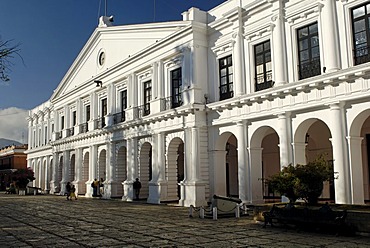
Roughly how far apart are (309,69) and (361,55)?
2.06 meters

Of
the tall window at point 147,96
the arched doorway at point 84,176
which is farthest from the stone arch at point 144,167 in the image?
the arched doorway at point 84,176

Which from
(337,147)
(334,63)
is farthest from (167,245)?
(334,63)

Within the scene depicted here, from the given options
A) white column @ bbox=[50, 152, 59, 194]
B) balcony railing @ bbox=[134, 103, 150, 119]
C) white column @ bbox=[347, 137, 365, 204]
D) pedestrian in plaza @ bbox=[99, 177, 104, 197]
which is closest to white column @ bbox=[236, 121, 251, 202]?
white column @ bbox=[347, 137, 365, 204]

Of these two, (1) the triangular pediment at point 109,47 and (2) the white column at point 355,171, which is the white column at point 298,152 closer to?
(2) the white column at point 355,171

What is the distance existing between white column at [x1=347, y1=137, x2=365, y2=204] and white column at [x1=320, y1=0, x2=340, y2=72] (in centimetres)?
258

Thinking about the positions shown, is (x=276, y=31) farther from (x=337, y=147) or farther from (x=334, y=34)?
(x=337, y=147)

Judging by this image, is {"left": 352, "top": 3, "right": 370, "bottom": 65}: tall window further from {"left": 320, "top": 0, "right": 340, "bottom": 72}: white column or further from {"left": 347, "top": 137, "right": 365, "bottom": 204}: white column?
{"left": 347, "top": 137, "right": 365, "bottom": 204}: white column

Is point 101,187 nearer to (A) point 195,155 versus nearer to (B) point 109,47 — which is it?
(B) point 109,47

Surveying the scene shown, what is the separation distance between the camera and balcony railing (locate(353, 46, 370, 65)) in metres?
13.2

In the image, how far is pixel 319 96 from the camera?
46.4 feet

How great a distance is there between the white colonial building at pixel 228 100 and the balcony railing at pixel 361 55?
0.03 m

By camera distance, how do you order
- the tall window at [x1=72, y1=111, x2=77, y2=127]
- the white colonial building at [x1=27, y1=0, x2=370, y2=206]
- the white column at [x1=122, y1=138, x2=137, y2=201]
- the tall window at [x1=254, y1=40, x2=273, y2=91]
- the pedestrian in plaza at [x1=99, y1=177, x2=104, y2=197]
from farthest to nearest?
the tall window at [x1=72, y1=111, x2=77, y2=127] < the pedestrian in plaza at [x1=99, y1=177, x2=104, y2=197] < the white column at [x1=122, y1=138, x2=137, y2=201] < the tall window at [x1=254, y1=40, x2=273, y2=91] < the white colonial building at [x1=27, y1=0, x2=370, y2=206]

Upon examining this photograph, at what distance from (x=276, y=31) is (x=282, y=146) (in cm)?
463

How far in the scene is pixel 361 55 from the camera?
1340cm
